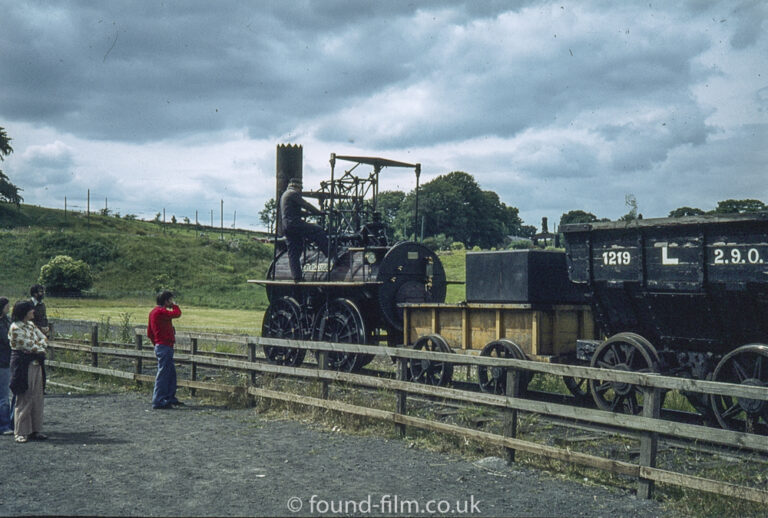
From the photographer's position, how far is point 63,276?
160 ft

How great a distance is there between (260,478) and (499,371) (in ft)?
15.7

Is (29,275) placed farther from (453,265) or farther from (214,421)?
(214,421)

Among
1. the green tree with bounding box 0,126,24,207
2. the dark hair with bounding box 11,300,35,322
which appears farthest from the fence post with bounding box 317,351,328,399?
the green tree with bounding box 0,126,24,207

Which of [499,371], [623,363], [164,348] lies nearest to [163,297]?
[164,348]

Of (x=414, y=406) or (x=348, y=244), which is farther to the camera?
(x=348, y=244)

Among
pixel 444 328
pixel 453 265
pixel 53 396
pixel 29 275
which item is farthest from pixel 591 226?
pixel 29 275

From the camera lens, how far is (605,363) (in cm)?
955

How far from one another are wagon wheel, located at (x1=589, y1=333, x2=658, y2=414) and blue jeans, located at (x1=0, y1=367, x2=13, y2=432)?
305 inches

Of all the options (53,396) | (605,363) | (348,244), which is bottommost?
(53,396)

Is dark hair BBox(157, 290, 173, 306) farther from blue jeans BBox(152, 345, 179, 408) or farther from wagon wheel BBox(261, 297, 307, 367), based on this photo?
wagon wheel BBox(261, 297, 307, 367)

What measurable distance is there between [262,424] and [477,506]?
458 cm

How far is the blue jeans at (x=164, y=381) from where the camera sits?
11.4 m

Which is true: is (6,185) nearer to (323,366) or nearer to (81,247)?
(81,247)

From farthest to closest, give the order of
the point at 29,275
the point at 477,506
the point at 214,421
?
the point at 29,275 → the point at 214,421 → the point at 477,506
